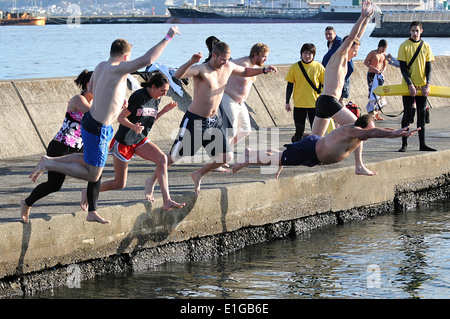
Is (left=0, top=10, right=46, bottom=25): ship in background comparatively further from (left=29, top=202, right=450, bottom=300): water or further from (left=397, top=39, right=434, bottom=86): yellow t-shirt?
(left=29, top=202, right=450, bottom=300): water

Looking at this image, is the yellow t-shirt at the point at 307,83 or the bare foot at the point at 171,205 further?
the yellow t-shirt at the point at 307,83

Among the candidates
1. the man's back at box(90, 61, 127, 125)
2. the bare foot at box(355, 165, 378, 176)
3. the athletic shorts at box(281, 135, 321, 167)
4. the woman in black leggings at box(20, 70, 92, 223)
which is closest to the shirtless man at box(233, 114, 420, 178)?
the athletic shorts at box(281, 135, 321, 167)

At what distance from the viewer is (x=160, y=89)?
9352 mm

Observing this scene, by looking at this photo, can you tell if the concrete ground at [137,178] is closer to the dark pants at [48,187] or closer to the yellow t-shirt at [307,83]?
the dark pants at [48,187]

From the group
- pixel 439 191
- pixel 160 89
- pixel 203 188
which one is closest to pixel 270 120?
pixel 439 191

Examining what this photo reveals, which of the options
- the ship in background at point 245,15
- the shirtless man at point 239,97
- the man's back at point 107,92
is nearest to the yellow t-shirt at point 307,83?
the shirtless man at point 239,97

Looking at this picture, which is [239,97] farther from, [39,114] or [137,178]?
[39,114]

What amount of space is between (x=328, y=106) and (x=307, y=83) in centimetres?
225

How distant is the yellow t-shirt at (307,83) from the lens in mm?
13344

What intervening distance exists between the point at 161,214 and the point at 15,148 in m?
4.19

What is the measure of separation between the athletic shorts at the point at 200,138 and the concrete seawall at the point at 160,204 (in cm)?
46
